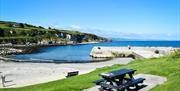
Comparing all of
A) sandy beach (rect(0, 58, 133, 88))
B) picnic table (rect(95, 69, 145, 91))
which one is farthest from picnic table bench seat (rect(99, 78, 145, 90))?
sandy beach (rect(0, 58, 133, 88))

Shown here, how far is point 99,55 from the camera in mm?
84938

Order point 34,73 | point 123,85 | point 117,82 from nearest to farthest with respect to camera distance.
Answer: point 123,85, point 117,82, point 34,73

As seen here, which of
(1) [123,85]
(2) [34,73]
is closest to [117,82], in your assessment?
(1) [123,85]

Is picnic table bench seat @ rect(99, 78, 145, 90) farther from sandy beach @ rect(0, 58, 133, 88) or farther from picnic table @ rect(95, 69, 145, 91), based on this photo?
sandy beach @ rect(0, 58, 133, 88)

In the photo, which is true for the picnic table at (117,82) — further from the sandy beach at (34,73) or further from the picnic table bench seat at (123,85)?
the sandy beach at (34,73)

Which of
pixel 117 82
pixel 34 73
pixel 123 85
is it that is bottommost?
pixel 34 73

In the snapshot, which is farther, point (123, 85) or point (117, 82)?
point (117, 82)

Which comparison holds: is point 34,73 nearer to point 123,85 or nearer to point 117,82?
point 117,82

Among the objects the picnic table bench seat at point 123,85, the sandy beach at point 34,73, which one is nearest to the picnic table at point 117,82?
the picnic table bench seat at point 123,85

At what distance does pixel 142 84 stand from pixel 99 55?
6755 cm

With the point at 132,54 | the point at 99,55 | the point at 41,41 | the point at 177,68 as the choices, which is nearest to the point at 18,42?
the point at 41,41

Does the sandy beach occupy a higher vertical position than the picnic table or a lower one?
lower

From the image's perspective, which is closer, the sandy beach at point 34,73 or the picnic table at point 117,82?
the picnic table at point 117,82

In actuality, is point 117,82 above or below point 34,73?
above
